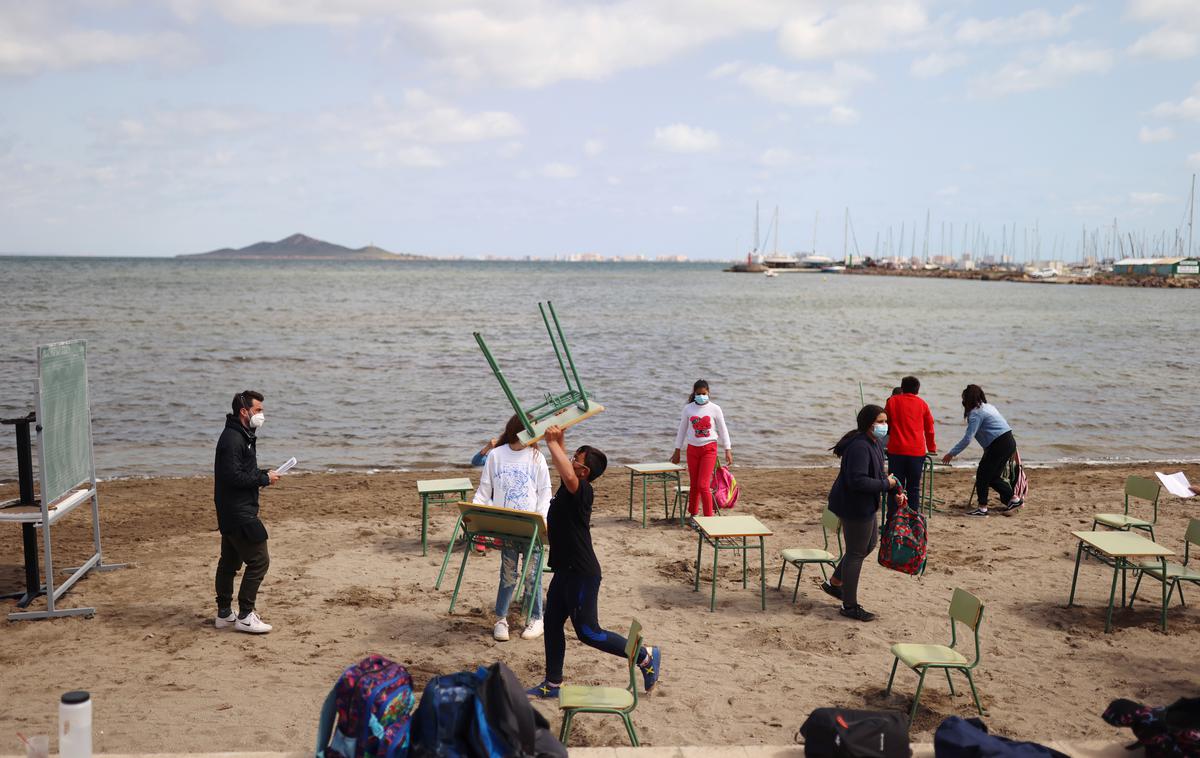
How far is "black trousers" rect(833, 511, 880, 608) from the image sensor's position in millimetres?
8008

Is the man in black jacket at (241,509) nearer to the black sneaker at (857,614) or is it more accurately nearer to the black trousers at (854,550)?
→ the black trousers at (854,550)

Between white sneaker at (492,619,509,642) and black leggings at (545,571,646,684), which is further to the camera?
white sneaker at (492,619,509,642)

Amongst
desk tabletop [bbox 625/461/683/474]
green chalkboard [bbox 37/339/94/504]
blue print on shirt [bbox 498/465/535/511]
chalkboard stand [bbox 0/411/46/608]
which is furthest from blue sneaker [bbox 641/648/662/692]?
A: chalkboard stand [bbox 0/411/46/608]

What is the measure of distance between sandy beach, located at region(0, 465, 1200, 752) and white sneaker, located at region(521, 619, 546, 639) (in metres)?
0.11

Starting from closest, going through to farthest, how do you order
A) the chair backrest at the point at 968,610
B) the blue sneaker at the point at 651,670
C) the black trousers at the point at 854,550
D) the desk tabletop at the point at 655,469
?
the chair backrest at the point at 968,610 < the blue sneaker at the point at 651,670 < the black trousers at the point at 854,550 < the desk tabletop at the point at 655,469

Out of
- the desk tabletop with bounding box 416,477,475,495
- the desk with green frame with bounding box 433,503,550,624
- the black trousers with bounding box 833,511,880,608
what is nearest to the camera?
the desk with green frame with bounding box 433,503,550,624

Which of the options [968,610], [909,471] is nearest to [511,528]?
[968,610]

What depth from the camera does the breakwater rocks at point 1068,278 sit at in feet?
377

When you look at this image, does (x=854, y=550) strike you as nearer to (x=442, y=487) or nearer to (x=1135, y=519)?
(x=1135, y=519)

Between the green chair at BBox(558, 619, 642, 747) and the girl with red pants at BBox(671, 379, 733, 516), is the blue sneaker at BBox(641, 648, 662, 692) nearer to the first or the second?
the green chair at BBox(558, 619, 642, 747)

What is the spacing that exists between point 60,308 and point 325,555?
54280mm

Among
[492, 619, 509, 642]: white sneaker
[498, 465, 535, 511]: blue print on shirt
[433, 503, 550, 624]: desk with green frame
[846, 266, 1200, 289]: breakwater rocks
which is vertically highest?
[846, 266, 1200, 289]: breakwater rocks

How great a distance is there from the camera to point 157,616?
8.10 m

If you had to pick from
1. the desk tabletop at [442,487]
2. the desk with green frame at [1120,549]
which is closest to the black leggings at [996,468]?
the desk with green frame at [1120,549]
